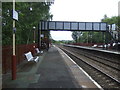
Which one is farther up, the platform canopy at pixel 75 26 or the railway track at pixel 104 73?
the platform canopy at pixel 75 26

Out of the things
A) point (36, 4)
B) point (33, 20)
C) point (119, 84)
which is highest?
point (36, 4)

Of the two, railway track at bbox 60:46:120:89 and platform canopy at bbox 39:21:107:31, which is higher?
platform canopy at bbox 39:21:107:31

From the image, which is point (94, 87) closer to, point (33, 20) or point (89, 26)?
point (33, 20)

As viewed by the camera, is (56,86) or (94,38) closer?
(56,86)

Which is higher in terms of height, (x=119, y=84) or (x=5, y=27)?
(x=5, y=27)

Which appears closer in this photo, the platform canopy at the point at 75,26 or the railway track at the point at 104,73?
the railway track at the point at 104,73

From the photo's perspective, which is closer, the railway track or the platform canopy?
the railway track

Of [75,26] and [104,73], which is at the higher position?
[75,26]

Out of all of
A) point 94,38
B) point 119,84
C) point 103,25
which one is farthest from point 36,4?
point 94,38

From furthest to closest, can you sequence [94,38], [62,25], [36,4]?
[94,38] < [62,25] < [36,4]

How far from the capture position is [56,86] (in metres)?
7.32

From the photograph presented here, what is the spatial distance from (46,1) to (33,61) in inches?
412

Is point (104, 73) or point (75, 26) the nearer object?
point (104, 73)

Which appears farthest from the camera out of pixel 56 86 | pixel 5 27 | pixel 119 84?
pixel 5 27
